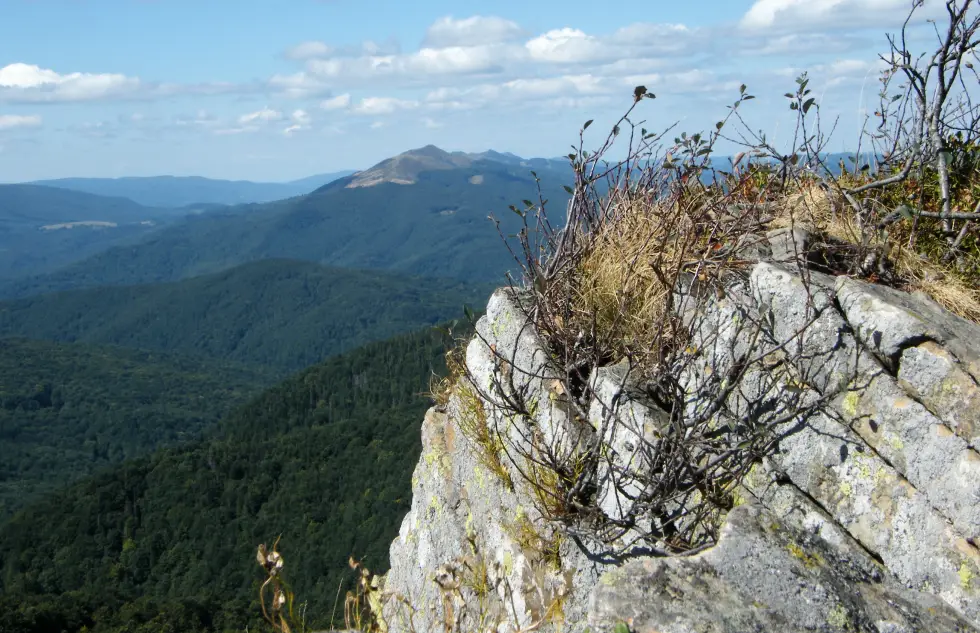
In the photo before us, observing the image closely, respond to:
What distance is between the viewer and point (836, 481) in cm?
388

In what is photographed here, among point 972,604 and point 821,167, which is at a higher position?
point 821,167

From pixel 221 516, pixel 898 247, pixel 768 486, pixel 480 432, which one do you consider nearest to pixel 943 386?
pixel 768 486

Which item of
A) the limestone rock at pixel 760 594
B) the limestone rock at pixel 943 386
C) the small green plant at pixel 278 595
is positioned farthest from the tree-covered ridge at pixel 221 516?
the limestone rock at pixel 760 594

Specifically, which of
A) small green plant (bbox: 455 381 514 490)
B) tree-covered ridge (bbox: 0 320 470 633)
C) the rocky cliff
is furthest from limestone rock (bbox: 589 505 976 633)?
tree-covered ridge (bbox: 0 320 470 633)

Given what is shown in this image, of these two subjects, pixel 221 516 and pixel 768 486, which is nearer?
pixel 768 486

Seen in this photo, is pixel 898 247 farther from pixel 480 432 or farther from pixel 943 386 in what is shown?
pixel 480 432

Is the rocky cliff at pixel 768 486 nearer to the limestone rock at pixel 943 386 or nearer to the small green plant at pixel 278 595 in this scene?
the limestone rock at pixel 943 386

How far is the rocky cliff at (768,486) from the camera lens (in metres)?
3.17

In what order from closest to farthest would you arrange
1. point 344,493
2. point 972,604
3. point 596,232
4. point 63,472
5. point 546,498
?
point 972,604 → point 546,498 → point 596,232 → point 344,493 → point 63,472

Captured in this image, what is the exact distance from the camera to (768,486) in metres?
4.03

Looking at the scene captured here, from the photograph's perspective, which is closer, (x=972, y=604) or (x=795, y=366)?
(x=972, y=604)

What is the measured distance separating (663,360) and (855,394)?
1.06 metres

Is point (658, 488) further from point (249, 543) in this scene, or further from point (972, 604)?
point (249, 543)

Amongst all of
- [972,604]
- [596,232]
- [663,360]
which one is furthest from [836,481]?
[596,232]
